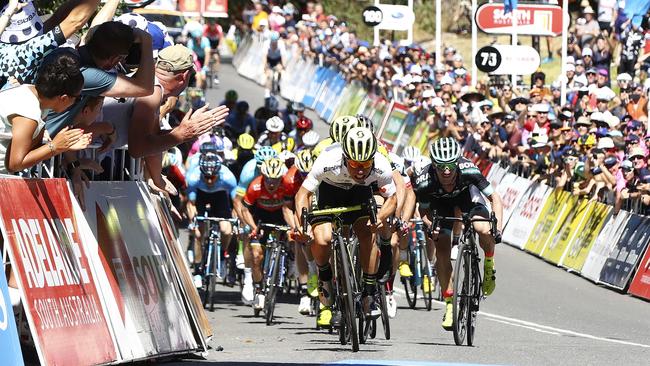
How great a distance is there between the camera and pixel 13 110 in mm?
9578

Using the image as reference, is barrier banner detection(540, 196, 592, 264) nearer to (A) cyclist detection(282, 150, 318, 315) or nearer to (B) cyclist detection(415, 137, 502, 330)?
(A) cyclist detection(282, 150, 318, 315)

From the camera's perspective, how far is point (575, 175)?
22703 millimetres

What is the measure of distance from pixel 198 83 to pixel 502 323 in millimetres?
25253

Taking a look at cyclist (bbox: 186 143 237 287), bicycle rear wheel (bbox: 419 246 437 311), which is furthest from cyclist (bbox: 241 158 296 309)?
bicycle rear wheel (bbox: 419 246 437 311)

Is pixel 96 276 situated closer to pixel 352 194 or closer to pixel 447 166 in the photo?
pixel 352 194

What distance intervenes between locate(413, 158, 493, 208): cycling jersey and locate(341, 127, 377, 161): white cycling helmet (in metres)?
1.59

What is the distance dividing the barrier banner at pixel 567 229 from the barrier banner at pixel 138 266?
38.3 feet

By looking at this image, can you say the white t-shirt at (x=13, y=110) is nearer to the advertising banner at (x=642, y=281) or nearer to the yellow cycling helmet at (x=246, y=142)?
the advertising banner at (x=642, y=281)

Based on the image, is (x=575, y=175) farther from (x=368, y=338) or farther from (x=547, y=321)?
(x=368, y=338)

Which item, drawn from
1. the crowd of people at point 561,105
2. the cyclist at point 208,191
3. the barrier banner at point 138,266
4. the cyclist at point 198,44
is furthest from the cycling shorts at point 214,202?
the cyclist at point 198,44

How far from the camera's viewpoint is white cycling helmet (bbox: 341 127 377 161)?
12656 mm

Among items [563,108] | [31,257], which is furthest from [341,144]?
[563,108]

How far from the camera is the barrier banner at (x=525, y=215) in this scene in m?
24.4

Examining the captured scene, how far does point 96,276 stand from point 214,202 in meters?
8.26
